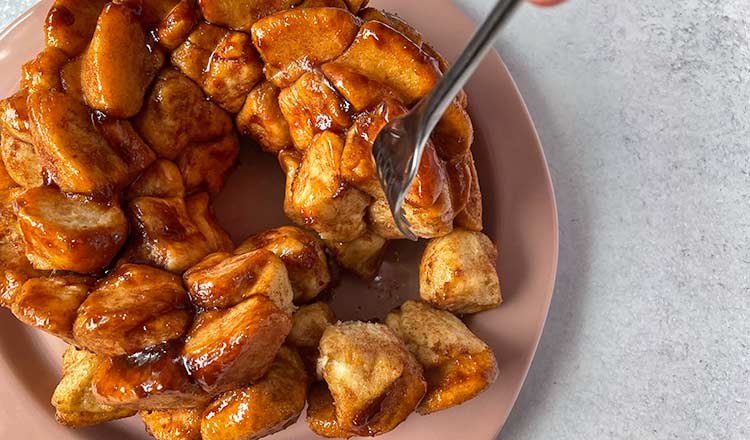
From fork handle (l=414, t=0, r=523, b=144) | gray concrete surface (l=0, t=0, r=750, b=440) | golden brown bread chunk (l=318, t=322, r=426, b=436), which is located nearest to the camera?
fork handle (l=414, t=0, r=523, b=144)

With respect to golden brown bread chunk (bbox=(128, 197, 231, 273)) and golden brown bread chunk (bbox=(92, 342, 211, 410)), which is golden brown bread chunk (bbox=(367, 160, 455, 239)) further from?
golden brown bread chunk (bbox=(92, 342, 211, 410))

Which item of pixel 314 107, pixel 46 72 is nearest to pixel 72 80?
pixel 46 72

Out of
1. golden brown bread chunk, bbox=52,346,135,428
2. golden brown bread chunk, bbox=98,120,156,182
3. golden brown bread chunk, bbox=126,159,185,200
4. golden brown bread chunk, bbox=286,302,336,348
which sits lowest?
golden brown bread chunk, bbox=52,346,135,428

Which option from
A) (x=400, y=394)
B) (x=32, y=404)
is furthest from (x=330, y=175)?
(x=32, y=404)

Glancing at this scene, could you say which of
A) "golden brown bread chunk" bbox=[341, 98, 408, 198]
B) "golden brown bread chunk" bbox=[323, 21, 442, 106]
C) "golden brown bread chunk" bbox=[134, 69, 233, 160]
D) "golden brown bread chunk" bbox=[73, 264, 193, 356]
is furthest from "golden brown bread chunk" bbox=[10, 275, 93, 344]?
"golden brown bread chunk" bbox=[323, 21, 442, 106]

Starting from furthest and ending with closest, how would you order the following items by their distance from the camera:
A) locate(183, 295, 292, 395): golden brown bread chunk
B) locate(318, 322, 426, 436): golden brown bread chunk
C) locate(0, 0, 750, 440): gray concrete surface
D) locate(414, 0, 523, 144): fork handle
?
locate(0, 0, 750, 440): gray concrete surface < locate(318, 322, 426, 436): golden brown bread chunk < locate(183, 295, 292, 395): golden brown bread chunk < locate(414, 0, 523, 144): fork handle

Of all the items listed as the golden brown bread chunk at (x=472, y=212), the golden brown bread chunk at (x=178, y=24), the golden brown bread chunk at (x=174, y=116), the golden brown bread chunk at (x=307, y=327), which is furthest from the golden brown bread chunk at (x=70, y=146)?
the golden brown bread chunk at (x=472, y=212)
